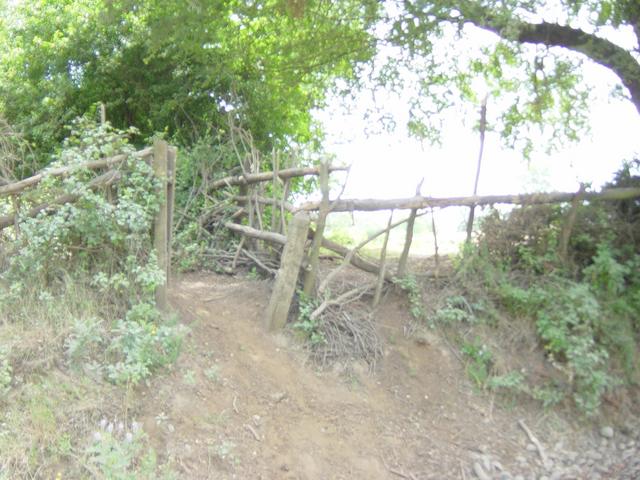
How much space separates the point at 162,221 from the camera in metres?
6.51

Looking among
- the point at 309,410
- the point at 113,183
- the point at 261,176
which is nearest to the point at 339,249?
the point at 261,176

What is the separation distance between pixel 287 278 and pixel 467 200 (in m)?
2.27

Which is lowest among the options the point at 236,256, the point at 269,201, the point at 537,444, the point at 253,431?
the point at 537,444

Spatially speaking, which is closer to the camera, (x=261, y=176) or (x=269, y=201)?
(x=269, y=201)

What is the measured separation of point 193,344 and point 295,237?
147 cm

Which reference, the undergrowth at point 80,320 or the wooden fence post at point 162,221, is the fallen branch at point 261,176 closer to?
the wooden fence post at point 162,221

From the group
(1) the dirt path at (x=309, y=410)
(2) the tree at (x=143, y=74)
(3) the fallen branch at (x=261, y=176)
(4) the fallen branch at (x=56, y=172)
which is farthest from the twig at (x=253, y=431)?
(2) the tree at (x=143, y=74)

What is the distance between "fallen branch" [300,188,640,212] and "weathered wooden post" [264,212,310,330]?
0.36 meters

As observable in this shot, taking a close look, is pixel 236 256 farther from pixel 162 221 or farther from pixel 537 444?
pixel 537 444

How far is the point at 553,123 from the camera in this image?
9875 millimetres

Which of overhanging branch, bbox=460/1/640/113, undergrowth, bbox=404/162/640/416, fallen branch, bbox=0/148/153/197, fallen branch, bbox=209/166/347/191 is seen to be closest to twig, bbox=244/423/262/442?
undergrowth, bbox=404/162/640/416

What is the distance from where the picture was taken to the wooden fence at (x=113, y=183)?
6233mm

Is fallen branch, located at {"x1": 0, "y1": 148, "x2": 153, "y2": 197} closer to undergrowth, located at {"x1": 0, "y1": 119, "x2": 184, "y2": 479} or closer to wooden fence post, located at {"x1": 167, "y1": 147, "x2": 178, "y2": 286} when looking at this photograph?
undergrowth, located at {"x1": 0, "y1": 119, "x2": 184, "y2": 479}

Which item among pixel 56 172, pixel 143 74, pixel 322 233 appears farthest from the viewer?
pixel 143 74
